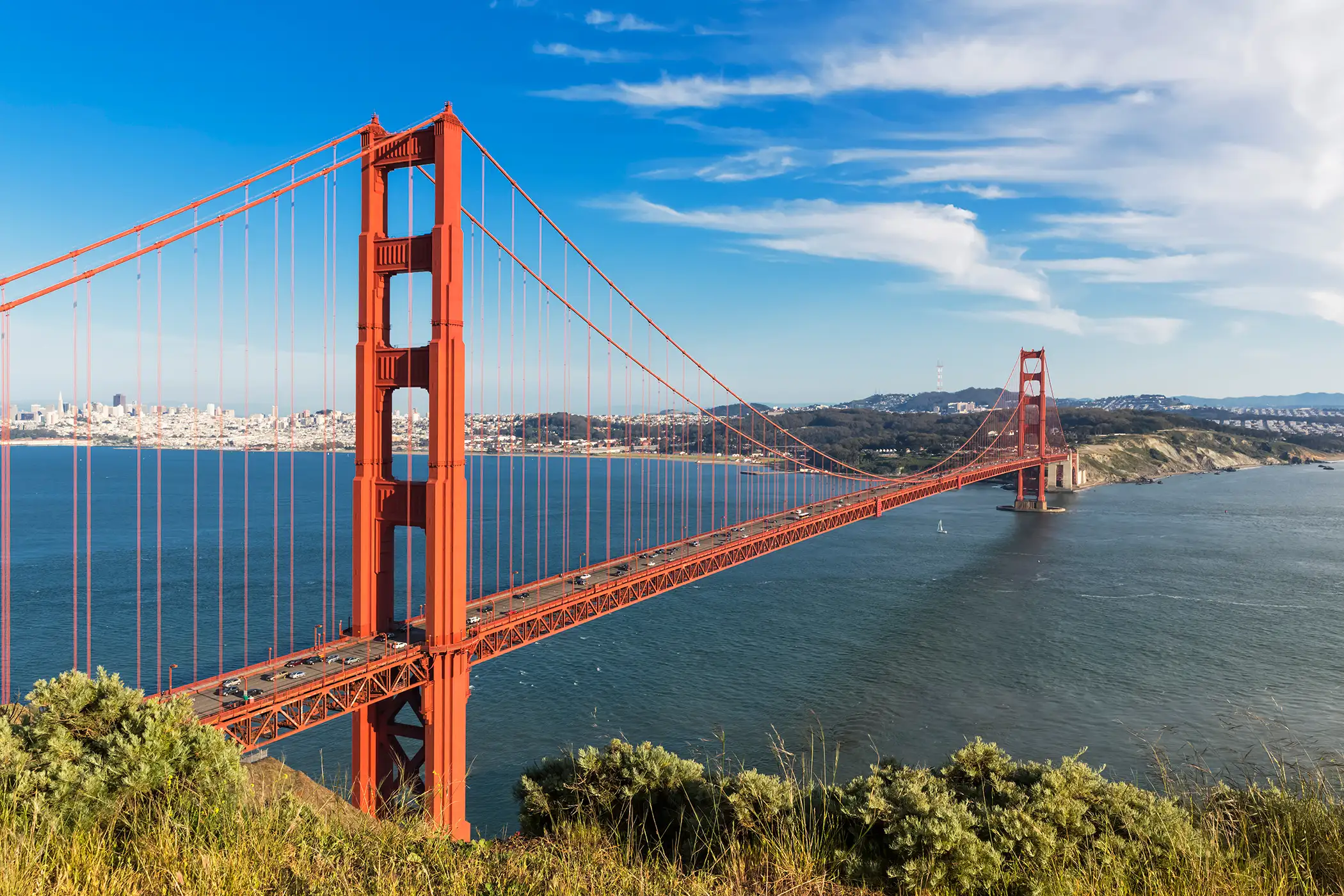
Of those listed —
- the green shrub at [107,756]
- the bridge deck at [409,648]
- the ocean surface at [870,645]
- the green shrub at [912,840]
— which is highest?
the green shrub at [107,756]

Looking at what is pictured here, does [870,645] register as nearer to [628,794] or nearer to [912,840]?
[628,794]

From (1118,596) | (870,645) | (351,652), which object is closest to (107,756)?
(351,652)

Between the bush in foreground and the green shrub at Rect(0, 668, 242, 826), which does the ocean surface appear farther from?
the bush in foreground

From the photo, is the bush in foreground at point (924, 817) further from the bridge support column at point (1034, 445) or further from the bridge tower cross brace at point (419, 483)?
the bridge support column at point (1034, 445)

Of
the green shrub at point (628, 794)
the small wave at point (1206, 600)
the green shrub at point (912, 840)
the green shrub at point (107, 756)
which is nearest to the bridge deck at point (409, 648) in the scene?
the green shrub at point (107, 756)

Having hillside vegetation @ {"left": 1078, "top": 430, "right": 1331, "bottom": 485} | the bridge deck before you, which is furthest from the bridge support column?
the bridge deck
